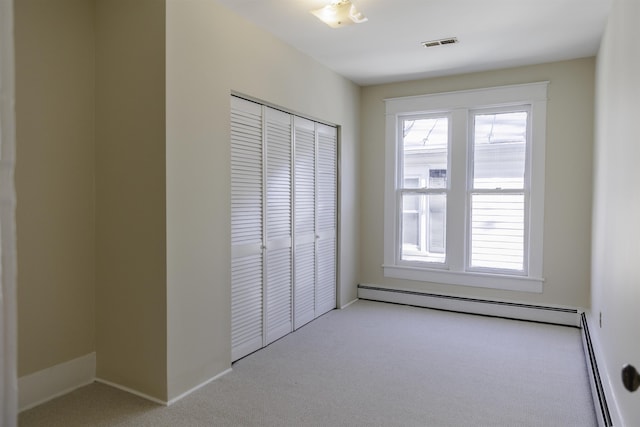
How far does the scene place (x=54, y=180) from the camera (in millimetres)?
2518

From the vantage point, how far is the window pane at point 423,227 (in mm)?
4555

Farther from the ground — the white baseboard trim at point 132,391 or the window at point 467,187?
the window at point 467,187

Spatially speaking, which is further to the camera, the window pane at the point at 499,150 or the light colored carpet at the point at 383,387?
the window pane at the point at 499,150

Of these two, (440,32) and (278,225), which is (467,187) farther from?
(278,225)

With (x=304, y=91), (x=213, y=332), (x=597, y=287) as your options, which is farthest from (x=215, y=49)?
(x=597, y=287)

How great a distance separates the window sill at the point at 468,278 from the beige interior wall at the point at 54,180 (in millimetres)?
3151

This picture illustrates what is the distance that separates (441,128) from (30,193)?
12.4 feet

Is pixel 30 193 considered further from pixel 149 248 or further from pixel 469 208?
pixel 469 208

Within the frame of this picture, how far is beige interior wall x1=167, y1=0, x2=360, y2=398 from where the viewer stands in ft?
8.12

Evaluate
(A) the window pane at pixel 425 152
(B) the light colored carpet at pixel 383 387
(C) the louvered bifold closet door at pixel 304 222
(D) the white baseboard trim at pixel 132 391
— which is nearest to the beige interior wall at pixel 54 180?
(D) the white baseboard trim at pixel 132 391

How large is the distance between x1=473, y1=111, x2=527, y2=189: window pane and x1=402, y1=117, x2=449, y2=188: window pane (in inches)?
13.1

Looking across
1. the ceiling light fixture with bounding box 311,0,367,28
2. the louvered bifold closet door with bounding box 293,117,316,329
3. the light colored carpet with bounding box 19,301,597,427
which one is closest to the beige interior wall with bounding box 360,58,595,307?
the light colored carpet with bounding box 19,301,597,427

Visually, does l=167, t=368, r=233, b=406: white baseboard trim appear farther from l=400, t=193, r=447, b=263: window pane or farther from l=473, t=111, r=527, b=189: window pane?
l=473, t=111, r=527, b=189: window pane

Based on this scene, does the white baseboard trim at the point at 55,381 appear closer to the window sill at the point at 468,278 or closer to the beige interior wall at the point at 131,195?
the beige interior wall at the point at 131,195
